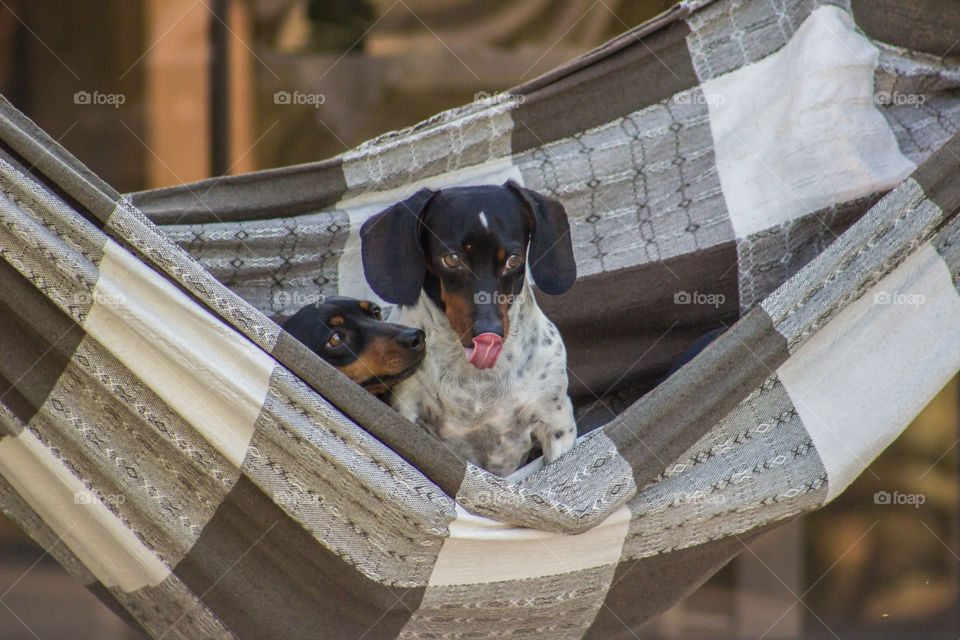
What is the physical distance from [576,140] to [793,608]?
184 centimetres

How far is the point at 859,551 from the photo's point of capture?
11.4ft

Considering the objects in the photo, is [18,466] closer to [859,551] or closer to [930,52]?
[930,52]

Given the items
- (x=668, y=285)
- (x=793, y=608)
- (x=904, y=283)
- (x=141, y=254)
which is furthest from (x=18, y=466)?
(x=793, y=608)

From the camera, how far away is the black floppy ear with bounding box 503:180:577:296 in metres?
1.89
